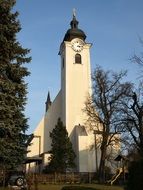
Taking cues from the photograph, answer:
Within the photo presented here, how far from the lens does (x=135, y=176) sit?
13.2 m

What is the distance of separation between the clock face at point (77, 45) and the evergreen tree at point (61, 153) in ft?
45.9

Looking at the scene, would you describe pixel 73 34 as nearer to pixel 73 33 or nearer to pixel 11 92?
pixel 73 33

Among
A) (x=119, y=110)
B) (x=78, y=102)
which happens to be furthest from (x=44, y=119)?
(x=119, y=110)

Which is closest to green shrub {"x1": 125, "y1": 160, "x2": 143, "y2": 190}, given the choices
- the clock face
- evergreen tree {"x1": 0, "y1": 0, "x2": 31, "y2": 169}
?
evergreen tree {"x1": 0, "y1": 0, "x2": 31, "y2": 169}

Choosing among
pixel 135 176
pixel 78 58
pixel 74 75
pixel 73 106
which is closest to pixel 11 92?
pixel 135 176

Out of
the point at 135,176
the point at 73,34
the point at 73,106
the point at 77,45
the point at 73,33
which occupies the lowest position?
the point at 135,176

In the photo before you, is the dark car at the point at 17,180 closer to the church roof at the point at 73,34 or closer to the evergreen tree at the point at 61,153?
the evergreen tree at the point at 61,153

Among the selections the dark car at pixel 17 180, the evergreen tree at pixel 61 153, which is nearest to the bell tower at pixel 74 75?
the evergreen tree at pixel 61 153

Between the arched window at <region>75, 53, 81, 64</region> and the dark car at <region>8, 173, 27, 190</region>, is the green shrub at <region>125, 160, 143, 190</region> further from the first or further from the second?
the arched window at <region>75, 53, 81, 64</region>

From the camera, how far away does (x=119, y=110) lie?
114ft

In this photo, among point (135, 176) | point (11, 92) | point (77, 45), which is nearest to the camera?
point (135, 176)

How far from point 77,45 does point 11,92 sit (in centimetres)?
3851

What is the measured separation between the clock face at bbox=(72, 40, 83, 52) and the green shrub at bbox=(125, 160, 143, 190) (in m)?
46.4

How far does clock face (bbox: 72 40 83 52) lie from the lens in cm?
5916
